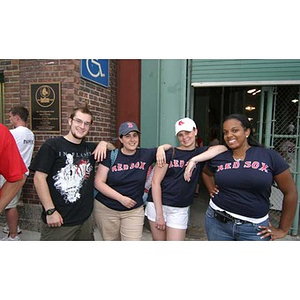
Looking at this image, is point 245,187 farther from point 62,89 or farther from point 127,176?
point 62,89

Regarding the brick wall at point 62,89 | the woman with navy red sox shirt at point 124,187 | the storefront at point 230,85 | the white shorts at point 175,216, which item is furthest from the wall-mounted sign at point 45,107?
the white shorts at point 175,216

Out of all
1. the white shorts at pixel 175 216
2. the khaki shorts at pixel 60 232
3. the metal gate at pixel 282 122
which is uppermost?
the metal gate at pixel 282 122

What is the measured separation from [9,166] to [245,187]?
1.89m

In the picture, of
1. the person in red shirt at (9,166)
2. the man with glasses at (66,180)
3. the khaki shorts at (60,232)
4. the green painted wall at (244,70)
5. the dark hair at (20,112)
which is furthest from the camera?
the green painted wall at (244,70)

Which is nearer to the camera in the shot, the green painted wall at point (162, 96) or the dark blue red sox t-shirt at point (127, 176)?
the dark blue red sox t-shirt at point (127, 176)

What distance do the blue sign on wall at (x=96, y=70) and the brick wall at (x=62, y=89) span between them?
87mm

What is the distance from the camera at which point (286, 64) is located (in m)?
3.62

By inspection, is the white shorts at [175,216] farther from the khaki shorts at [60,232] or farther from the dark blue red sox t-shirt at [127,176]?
the khaki shorts at [60,232]

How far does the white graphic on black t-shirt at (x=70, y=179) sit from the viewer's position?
7.00 feet

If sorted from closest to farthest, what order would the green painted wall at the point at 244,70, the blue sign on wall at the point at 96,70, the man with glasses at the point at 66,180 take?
the man with glasses at the point at 66,180 → the green painted wall at the point at 244,70 → the blue sign on wall at the point at 96,70

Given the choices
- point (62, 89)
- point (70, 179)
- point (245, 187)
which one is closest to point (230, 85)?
point (245, 187)

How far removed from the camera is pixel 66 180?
2.15 metres

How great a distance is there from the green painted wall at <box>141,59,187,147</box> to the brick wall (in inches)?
35.0

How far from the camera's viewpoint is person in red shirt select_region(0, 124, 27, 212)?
68.4 inches
